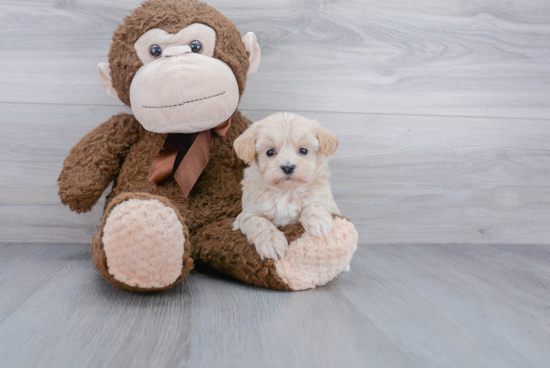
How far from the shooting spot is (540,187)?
1538 millimetres

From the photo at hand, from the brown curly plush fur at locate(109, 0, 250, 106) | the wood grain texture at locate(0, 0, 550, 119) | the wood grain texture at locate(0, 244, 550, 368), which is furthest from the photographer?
the wood grain texture at locate(0, 0, 550, 119)

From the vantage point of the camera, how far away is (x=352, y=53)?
4.53ft

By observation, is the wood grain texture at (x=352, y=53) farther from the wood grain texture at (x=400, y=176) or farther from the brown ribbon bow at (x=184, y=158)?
the brown ribbon bow at (x=184, y=158)

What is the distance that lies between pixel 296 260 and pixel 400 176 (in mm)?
718

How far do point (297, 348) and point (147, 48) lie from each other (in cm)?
78

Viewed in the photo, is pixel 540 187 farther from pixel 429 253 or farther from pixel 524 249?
pixel 429 253

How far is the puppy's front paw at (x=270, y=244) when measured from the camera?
889mm

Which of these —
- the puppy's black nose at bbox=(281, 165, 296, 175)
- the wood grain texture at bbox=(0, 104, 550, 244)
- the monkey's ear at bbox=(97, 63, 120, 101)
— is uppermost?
the monkey's ear at bbox=(97, 63, 120, 101)

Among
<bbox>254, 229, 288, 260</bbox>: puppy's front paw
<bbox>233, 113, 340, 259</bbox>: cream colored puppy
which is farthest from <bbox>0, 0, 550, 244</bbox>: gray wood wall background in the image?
<bbox>254, 229, 288, 260</bbox>: puppy's front paw

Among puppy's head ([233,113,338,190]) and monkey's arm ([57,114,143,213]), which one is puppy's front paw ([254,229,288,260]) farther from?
monkey's arm ([57,114,143,213])

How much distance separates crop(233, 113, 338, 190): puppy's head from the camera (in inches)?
35.4

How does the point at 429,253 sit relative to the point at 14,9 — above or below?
below

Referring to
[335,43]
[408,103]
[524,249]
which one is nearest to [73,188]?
[335,43]

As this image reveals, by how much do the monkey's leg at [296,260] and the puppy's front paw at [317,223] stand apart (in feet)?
0.04
